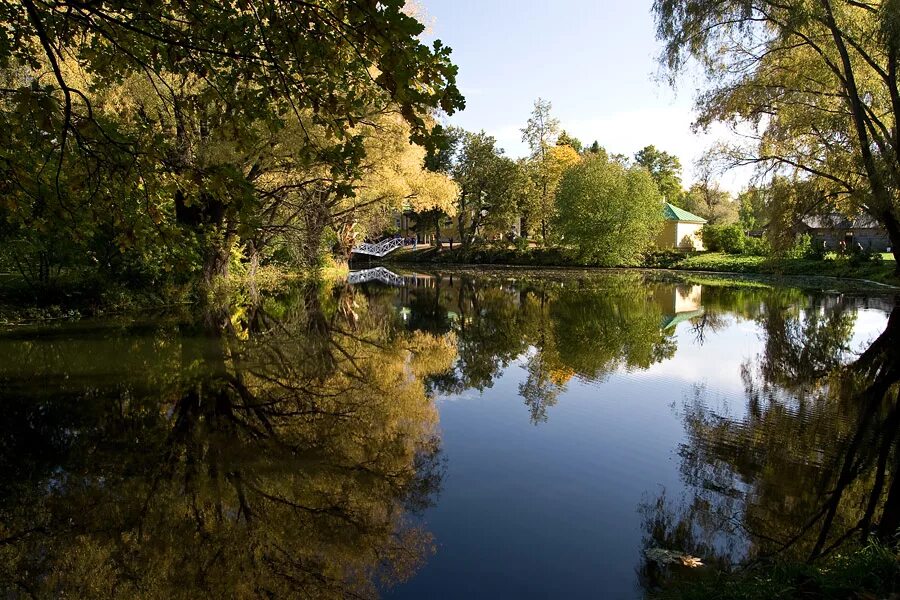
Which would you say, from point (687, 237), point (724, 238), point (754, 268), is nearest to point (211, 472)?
point (754, 268)

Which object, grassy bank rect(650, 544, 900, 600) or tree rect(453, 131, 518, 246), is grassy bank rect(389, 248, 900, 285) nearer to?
tree rect(453, 131, 518, 246)

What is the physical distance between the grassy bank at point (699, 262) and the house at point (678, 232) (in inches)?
165

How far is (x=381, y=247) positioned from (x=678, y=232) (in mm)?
28361

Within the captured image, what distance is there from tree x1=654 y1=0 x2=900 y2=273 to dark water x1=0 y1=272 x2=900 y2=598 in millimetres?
8745

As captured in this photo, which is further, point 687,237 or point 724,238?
point 687,237

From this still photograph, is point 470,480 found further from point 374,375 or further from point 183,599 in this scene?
point 374,375

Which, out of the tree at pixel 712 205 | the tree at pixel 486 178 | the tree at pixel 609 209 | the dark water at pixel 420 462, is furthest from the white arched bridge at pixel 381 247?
the dark water at pixel 420 462

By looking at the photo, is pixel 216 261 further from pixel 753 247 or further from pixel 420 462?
pixel 753 247

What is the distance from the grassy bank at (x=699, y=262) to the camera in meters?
31.4

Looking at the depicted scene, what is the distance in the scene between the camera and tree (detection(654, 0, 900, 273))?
17625 millimetres

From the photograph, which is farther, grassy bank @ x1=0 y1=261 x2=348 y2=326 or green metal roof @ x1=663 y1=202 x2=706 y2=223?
green metal roof @ x1=663 y1=202 x2=706 y2=223

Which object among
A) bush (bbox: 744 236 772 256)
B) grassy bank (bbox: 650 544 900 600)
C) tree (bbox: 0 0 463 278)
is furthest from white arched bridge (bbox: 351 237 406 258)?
grassy bank (bbox: 650 544 900 600)

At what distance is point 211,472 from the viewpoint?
6094 millimetres

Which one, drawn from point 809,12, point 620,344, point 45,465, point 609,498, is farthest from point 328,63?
point 809,12
